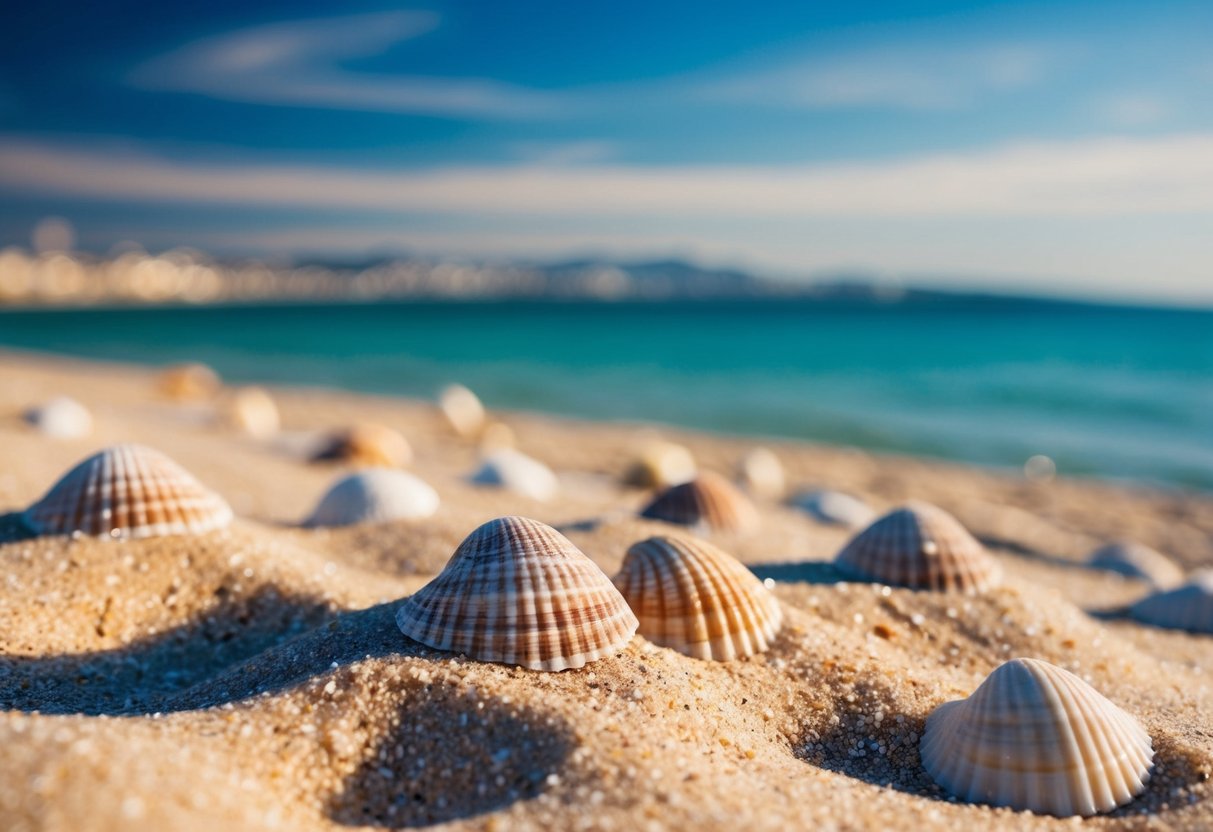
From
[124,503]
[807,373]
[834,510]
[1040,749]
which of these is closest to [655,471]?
[834,510]

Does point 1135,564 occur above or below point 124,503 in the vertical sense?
below

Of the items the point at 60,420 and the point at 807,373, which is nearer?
the point at 60,420

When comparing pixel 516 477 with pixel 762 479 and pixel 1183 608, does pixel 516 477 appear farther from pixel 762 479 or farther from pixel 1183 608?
pixel 1183 608

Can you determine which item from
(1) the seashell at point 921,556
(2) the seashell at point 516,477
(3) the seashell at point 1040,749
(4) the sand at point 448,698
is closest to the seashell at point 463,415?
(2) the seashell at point 516,477

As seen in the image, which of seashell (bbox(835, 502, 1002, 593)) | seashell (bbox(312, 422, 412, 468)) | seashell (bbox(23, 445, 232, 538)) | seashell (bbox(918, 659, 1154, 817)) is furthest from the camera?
A: seashell (bbox(312, 422, 412, 468))

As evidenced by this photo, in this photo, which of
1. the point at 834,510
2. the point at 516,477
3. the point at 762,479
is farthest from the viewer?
the point at 762,479

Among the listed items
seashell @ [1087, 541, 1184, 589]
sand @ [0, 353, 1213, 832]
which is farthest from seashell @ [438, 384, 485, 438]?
seashell @ [1087, 541, 1184, 589]

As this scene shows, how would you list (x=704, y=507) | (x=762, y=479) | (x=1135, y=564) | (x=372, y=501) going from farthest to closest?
1. (x=762, y=479)
2. (x=1135, y=564)
3. (x=704, y=507)
4. (x=372, y=501)

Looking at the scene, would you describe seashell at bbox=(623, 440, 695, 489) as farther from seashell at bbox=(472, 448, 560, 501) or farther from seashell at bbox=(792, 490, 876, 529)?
seashell at bbox=(472, 448, 560, 501)
